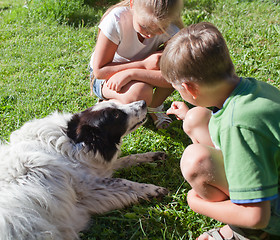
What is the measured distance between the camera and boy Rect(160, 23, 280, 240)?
1.45m

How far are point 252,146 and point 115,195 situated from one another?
144cm

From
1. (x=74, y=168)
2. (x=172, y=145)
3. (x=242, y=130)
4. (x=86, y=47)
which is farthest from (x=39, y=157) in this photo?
(x=86, y=47)

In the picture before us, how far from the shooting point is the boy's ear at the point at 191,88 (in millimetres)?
1673

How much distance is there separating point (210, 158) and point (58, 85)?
10.3ft

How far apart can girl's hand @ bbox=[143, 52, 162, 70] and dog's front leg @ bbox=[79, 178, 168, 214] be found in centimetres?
118

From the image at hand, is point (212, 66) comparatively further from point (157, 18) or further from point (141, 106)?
point (141, 106)

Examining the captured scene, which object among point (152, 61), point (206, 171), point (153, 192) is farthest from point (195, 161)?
point (152, 61)

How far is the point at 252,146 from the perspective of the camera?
143 centimetres

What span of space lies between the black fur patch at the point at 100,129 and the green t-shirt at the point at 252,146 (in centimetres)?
138

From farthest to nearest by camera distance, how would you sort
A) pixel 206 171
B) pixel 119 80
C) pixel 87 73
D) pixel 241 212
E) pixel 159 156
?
pixel 87 73 → pixel 119 80 → pixel 159 156 → pixel 206 171 → pixel 241 212

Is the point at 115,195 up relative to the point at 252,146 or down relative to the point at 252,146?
down

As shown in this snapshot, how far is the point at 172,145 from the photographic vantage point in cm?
315

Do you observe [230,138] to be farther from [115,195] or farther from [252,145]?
[115,195]

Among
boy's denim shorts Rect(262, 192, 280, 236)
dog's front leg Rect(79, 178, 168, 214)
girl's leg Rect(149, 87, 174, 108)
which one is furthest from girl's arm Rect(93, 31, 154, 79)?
boy's denim shorts Rect(262, 192, 280, 236)
